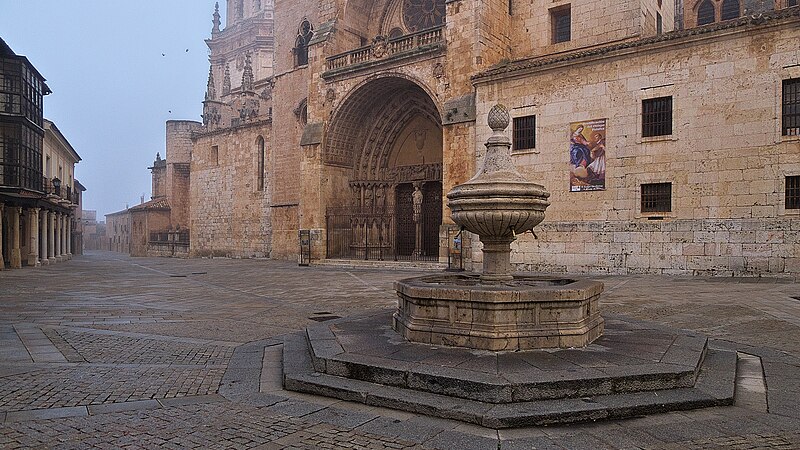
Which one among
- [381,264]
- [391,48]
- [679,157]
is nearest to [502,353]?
[679,157]

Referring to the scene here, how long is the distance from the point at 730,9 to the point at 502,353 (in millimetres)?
22670

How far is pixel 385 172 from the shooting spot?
26281 millimetres

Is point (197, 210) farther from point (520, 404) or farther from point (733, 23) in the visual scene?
point (520, 404)

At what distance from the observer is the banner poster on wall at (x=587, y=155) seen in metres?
16.9

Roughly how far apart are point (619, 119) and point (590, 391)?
13.8m

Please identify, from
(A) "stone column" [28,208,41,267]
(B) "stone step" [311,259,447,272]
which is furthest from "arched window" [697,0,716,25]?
(A) "stone column" [28,208,41,267]

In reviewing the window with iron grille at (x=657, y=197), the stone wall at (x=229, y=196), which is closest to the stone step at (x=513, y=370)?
the window with iron grille at (x=657, y=197)

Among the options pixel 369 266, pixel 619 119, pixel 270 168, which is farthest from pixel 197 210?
pixel 619 119

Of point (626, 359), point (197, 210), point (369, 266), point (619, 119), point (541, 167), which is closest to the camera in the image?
point (626, 359)

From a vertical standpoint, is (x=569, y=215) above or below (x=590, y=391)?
above

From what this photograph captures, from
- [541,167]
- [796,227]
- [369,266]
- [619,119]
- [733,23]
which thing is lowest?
[369,266]

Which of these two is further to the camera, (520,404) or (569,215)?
(569,215)

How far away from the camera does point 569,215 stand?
17.4 m

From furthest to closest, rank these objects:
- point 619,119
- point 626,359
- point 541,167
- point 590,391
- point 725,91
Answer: point 541,167
point 619,119
point 725,91
point 626,359
point 590,391
